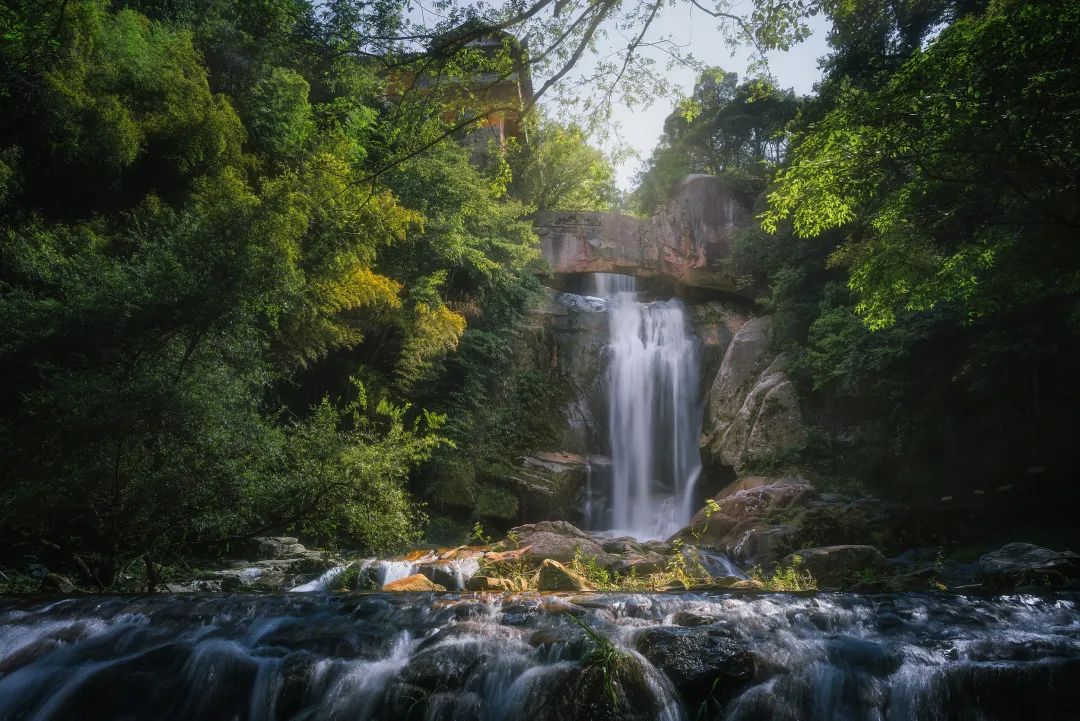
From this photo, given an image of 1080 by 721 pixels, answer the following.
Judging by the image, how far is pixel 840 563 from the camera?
30.1 ft

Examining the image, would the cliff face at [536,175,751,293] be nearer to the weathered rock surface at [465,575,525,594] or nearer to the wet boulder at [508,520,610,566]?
the wet boulder at [508,520,610,566]

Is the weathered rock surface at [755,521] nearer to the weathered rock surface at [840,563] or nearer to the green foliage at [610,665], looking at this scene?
the weathered rock surface at [840,563]

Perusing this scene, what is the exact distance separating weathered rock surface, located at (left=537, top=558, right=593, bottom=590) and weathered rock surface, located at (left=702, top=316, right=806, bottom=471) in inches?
351

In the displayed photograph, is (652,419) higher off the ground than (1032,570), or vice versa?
(652,419)

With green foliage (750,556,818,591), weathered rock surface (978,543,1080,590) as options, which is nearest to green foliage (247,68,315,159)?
green foliage (750,556,818,591)

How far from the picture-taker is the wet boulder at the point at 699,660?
4.32 metres

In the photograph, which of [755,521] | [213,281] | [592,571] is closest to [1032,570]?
[755,521]

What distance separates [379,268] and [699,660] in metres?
13.0

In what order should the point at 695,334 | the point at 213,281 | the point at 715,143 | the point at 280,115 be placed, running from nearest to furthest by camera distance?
1. the point at 213,281
2. the point at 280,115
3. the point at 695,334
4. the point at 715,143

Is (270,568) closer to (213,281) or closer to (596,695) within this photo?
(213,281)

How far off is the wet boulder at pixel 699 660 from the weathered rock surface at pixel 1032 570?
17.2 ft

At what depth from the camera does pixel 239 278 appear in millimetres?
8664

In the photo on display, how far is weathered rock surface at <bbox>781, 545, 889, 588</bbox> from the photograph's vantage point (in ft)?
29.5

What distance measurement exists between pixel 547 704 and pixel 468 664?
96 centimetres
